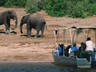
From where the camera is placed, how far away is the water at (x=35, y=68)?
2811 centimetres

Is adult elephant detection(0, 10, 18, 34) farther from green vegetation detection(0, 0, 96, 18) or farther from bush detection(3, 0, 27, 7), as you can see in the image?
bush detection(3, 0, 27, 7)

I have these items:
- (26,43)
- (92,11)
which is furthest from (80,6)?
(26,43)

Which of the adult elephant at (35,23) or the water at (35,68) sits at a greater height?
the adult elephant at (35,23)

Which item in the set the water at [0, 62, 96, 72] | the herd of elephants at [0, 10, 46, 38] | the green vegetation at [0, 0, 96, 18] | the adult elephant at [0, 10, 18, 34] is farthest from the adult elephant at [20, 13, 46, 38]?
the water at [0, 62, 96, 72]

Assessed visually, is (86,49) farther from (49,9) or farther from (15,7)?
(15,7)

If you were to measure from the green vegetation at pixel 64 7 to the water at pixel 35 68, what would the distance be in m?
13.5

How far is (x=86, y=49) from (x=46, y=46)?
5424mm

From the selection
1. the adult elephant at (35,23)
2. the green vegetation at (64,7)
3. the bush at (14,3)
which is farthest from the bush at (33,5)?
the adult elephant at (35,23)

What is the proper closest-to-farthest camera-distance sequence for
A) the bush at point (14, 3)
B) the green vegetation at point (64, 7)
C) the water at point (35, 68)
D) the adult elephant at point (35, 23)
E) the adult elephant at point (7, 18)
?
the water at point (35, 68)
the adult elephant at point (35, 23)
the adult elephant at point (7, 18)
the green vegetation at point (64, 7)
the bush at point (14, 3)

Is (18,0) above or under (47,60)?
above

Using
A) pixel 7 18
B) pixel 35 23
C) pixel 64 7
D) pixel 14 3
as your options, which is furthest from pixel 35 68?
pixel 14 3

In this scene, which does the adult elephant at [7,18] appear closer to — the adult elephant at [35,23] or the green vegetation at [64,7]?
the adult elephant at [35,23]

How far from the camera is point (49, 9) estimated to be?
1773 inches

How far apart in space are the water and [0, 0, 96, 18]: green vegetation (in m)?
13.5
